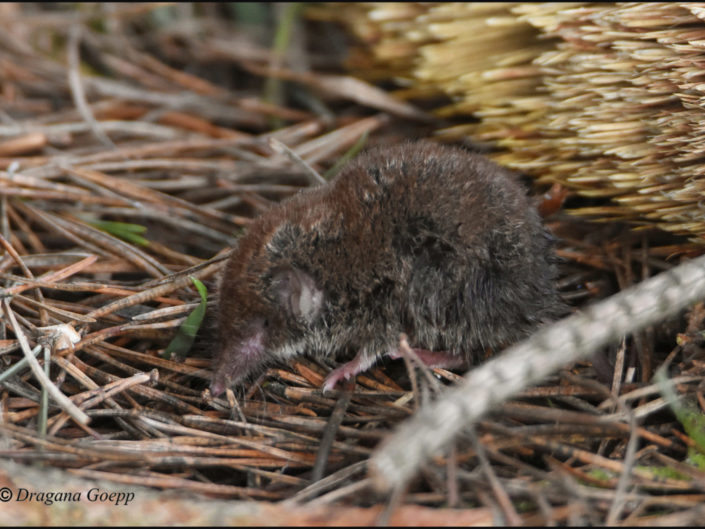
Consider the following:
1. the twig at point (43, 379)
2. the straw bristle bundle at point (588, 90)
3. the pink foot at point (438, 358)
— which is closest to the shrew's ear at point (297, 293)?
the pink foot at point (438, 358)

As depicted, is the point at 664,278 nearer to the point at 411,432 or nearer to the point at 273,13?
the point at 411,432

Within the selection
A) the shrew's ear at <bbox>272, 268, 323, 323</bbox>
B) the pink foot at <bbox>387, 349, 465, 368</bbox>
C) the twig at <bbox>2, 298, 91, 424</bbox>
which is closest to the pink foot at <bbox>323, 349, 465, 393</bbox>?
the pink foot at <bbox>387, 349, 465, 368</bbox>

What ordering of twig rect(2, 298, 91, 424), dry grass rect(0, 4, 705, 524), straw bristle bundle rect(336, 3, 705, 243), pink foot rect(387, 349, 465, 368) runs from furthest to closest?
pink foot rect(387, 349, 465, 368) < straw bristle bundle rect(336, 3, 705, 243) < twig rect(2, 298, 91, 424) < dry grass rect(0, 4, 705, 524)

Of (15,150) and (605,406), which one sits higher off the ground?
(15,150)

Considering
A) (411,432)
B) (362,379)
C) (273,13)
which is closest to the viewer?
(411,432)

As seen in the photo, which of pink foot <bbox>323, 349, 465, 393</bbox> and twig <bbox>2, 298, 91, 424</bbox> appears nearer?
twig <bbox>2, 298, 91, 424</bbox>

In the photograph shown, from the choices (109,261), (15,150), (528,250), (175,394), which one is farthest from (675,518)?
(15,150)

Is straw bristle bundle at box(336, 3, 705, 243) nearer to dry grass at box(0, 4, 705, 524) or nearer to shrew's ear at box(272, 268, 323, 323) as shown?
dry grass at box(0, 4, 705, 524)
